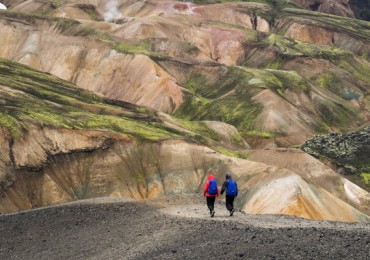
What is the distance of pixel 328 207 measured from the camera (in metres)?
50.5

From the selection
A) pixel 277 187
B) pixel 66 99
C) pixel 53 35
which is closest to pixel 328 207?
pixel 277 187

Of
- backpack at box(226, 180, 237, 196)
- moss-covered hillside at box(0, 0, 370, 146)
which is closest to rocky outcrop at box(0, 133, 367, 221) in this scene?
backpack at box(226, 180, 237, 196)

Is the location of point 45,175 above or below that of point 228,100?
above

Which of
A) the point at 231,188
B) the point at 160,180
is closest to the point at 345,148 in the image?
the point at 160,180

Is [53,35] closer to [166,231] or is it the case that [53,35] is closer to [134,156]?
[134,156]

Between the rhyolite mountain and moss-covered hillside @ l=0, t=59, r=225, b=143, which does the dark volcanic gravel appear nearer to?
the rhyolite mountain

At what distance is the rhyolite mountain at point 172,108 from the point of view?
2313 inches

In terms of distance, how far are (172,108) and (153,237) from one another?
104 m

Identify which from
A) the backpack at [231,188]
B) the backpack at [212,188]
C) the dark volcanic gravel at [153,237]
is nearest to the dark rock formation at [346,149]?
the dark volcanic gravel at [153,237]

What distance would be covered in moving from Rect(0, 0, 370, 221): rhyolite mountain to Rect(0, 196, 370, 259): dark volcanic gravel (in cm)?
2443

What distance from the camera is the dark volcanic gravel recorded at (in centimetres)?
1675

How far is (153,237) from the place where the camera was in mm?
21641

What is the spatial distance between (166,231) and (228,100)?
107220 millimetres

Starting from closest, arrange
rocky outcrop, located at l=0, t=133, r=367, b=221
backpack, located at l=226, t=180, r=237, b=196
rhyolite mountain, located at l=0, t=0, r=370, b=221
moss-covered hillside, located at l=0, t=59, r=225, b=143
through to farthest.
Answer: backpack, located at l=226, t=180, r=237, b=196, rocky outcrop, located at l=0, t=133, r=367, b=221, rhyolite mountain, located at l=0, t=0, r=370, b=221, moss-covered hillside, located at l=0, t=59, r=225, b=143
